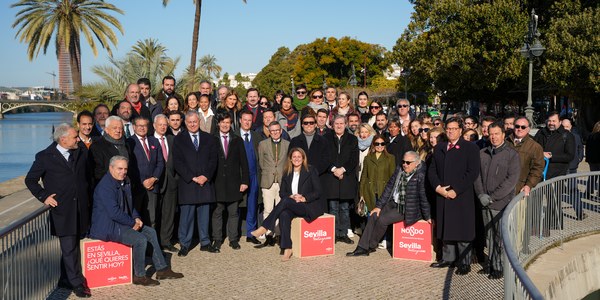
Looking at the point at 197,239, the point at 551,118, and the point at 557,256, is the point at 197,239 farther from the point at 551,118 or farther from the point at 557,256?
the point at 551,118

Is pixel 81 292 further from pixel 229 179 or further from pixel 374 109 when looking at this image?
pixel 374 109

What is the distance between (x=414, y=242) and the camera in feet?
27.7

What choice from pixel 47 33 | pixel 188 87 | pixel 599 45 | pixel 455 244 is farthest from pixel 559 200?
pixel 47 33

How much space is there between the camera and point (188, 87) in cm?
2297

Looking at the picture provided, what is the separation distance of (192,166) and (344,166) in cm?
249

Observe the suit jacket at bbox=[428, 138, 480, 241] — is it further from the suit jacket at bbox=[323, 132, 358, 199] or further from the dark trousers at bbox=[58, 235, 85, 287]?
the dark trousers at bbox=[58, 235, 85, 287]

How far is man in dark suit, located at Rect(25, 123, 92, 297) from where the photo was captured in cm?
637

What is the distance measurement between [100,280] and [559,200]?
7143mm

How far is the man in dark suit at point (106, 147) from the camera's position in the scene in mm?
7684

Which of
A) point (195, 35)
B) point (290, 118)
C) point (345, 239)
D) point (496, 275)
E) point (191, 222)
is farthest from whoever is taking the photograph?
point (195, 35)

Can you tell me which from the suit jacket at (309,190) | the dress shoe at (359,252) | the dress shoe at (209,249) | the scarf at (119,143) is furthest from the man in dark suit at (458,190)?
the scarf at (119,143)

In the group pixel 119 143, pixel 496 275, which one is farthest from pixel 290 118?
pixel 496 275

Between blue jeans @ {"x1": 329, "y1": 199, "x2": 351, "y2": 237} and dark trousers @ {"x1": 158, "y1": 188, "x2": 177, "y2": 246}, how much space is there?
2610 millimetres

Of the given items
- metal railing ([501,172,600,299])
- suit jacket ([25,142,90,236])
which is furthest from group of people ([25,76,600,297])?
metal railing ([501,172,600,299])
